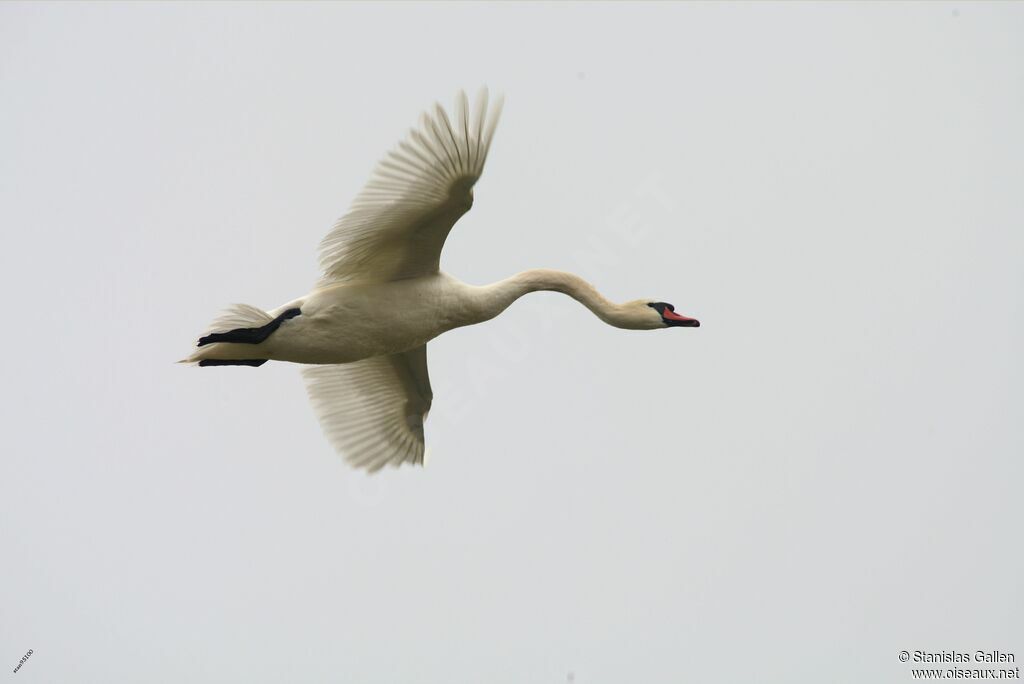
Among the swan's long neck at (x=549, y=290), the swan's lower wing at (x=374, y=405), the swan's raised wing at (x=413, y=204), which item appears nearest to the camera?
the swan's raised wing at (x=413, y=204)

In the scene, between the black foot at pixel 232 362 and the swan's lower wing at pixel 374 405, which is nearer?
the black foot at pixel 232 362

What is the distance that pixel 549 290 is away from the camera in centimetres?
1492

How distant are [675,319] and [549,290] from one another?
1.47m

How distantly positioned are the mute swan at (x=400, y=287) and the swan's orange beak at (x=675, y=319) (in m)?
0.01

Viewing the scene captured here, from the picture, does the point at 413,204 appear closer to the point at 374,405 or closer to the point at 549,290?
the point at 549,290

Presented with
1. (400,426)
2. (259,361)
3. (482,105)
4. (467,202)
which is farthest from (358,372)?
(482,105)

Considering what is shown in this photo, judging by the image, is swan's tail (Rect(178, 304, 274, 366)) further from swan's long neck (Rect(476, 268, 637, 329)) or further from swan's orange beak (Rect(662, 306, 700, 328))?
swan's orange beak (Rect(662, 306, 700, 328))

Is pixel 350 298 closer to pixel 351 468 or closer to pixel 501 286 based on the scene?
pixel 501 286

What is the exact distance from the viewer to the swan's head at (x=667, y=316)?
50.5 feet

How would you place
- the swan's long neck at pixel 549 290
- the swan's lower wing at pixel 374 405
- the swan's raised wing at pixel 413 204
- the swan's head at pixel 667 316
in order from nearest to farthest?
the swan's raised wing at pixel 413 204, the swan's long neck at pixel 549 290, the swan's head at pixel 667 316, the swan's lower wing at pixel 374 405

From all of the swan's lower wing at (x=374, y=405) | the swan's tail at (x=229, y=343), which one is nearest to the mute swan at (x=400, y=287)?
the swan's tail at (x=229, y=343)

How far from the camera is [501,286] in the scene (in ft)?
47.4

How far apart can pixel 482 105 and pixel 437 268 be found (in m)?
2.05

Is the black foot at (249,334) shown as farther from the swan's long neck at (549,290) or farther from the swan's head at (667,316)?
the swan's head at (667,316)
